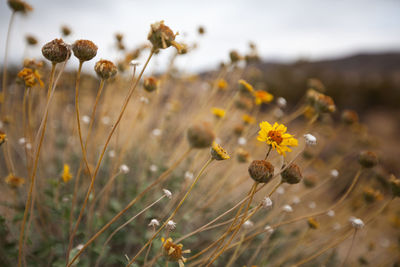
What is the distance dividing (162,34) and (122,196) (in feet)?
6.67

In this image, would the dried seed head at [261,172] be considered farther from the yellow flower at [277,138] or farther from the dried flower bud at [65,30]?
the dried flower bud at [65,30]

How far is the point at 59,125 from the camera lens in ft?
12.8

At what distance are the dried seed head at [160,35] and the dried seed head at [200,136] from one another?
1.34 ft

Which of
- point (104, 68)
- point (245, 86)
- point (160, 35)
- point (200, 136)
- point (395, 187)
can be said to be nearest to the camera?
point (200, 136)

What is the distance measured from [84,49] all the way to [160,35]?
1.19ft

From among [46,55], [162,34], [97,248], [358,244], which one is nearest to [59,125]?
[97,248]

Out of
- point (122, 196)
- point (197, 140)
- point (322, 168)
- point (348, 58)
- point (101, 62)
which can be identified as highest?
point (101, 62)

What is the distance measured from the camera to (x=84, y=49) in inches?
41.3

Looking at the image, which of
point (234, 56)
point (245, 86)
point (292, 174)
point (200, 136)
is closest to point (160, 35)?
point (200, 136)

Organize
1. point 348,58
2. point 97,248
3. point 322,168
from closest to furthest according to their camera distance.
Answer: point 97,248 < point 322,168 < point 348,58

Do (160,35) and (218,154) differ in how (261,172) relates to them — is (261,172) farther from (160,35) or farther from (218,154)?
(160,35)

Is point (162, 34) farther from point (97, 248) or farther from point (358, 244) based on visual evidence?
point (358, 244)

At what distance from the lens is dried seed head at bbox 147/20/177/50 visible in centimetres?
101

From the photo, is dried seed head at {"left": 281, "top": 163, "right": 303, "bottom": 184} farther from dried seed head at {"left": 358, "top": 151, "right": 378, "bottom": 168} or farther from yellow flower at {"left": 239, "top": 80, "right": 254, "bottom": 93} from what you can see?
yellow flower at {"left": 239, "top": 80, "right": 254, "bottom": 93}
